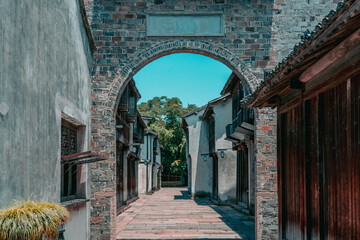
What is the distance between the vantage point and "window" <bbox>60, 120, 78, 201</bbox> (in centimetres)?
797

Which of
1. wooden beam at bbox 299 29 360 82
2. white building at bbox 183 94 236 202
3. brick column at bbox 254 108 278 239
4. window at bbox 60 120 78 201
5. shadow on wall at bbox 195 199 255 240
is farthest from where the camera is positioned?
white building at bbox 183 94 236 202

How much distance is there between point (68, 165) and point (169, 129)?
39.8 metres

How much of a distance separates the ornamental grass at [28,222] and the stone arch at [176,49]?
6.44 m

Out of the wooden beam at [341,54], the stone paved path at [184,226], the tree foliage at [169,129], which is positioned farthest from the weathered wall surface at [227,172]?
the tree foliage at [169,129]

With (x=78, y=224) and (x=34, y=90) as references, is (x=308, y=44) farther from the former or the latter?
(x=78, y=224)

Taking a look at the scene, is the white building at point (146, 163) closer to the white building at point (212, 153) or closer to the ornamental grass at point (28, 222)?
the white building at point (212, 153)

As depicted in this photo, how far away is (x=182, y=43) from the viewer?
34.8 ft

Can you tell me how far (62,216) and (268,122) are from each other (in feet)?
22.4

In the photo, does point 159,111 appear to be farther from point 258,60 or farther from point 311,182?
point 311,182

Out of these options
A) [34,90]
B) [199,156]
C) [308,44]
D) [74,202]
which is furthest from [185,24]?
[199,156]

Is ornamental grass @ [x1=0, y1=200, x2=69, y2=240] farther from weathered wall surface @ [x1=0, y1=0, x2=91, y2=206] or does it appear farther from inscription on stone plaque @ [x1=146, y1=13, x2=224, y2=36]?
inscription on stone plaque @ [x1=146, y1=13, x2=224, y2=36]

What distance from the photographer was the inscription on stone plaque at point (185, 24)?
10.6 metres

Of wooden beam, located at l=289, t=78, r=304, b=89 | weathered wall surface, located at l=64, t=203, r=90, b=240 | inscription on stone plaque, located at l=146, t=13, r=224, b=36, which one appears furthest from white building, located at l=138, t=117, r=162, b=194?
wooden beam, located at l=289, t=78, r=304, b=89

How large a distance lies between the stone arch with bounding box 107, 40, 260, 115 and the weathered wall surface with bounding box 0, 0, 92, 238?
2227mm
